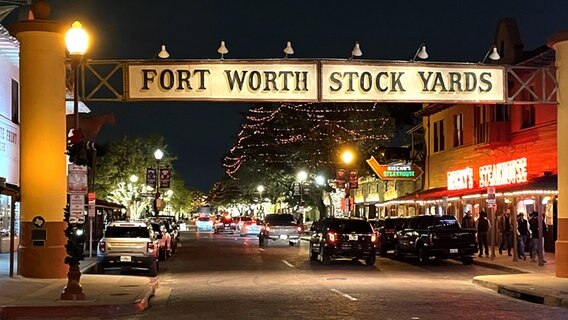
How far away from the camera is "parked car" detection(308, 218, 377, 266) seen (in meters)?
28.8

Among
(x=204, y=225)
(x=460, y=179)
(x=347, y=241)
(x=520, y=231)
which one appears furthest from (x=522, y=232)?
(x=204, y=225)

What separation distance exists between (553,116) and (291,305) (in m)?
20.3

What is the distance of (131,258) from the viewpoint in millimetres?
24656

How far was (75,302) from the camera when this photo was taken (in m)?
16.5

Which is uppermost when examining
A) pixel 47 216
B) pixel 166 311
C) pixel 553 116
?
pixel 553 116

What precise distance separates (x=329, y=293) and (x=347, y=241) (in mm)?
9792

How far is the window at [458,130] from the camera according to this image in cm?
Result: 4522

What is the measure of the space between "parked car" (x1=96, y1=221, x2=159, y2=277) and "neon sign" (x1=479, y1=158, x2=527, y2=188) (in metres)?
17.8

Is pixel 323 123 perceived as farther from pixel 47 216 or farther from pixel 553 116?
pixel 47 216

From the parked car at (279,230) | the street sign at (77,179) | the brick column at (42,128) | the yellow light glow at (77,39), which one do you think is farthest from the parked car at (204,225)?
the yellow light glow at (77,39)

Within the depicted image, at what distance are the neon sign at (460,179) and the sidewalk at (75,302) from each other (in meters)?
24.4

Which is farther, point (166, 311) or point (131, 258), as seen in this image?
point (131, 258)

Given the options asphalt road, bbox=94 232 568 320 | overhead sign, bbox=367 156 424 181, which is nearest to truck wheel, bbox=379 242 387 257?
asphalt road, bbox=94 232 568 320

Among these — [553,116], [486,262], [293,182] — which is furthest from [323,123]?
[486,262]
